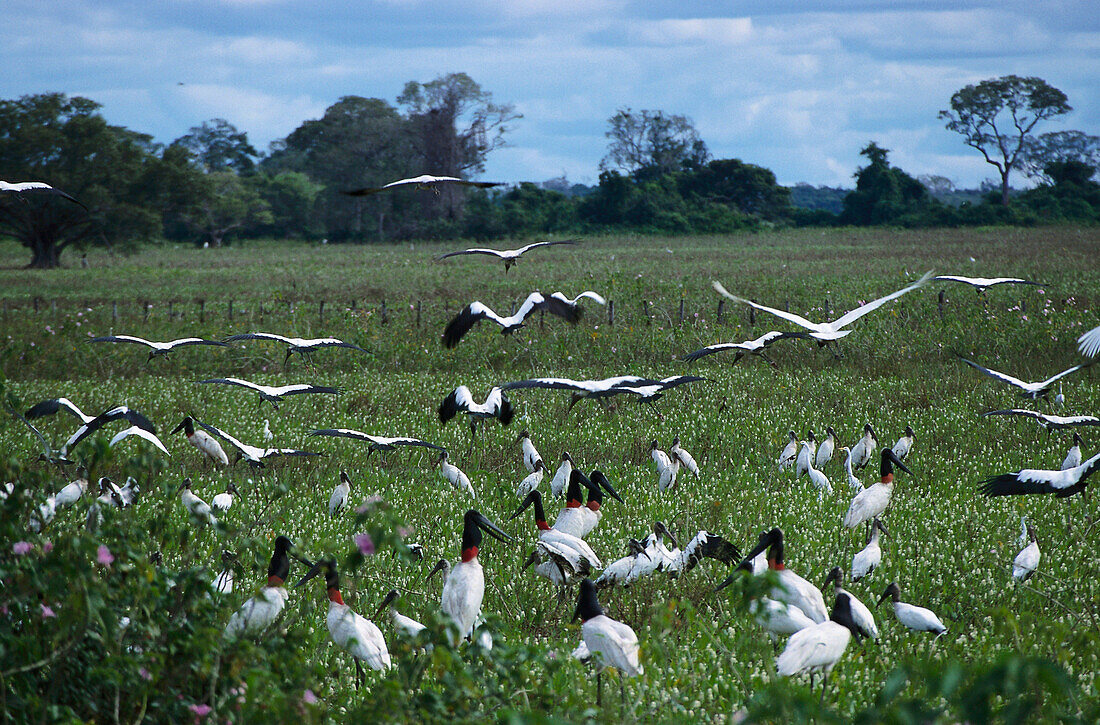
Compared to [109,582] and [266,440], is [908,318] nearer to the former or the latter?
[266,440]

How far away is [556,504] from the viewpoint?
335 inches

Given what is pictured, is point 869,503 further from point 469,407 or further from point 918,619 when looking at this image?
point 469,407

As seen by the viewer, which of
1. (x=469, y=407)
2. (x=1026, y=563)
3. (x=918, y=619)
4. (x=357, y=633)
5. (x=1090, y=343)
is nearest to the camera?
(x=357, y=633)

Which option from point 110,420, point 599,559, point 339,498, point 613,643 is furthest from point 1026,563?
point 110,420

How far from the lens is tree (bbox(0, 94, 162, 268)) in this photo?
36.4 metres

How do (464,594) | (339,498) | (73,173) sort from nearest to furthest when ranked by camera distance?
(464,594), (339,498), (73,173)

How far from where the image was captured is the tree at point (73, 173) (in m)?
36.4

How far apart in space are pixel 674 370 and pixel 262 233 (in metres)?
56.1

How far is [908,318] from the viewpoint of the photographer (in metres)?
17.8

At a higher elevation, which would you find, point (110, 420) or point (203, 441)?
point (110, 420)

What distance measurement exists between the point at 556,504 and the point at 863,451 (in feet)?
11.1

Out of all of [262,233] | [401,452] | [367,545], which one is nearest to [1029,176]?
[262,233]

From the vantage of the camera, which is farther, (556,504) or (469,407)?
(469,407)

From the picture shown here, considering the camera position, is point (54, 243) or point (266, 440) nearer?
point (266, 440)
